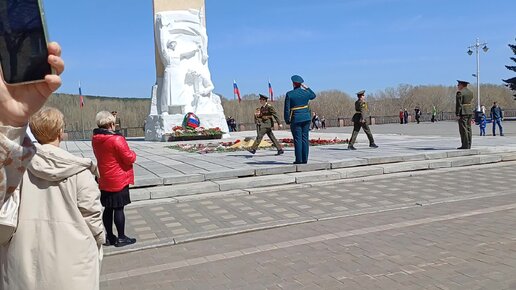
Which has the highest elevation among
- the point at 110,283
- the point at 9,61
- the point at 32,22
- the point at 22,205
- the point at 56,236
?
the point at 32,22

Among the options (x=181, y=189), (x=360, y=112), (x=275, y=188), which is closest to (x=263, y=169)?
(x=275, y=188)

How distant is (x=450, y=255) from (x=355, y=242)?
1.05 m

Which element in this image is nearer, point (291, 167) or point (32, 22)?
point (32, 22)

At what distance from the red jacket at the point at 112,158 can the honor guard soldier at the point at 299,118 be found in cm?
515

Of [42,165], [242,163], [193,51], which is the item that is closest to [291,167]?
[242,163]

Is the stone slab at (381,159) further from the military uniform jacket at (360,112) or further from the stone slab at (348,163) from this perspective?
the military uniform jacket at (360,112)

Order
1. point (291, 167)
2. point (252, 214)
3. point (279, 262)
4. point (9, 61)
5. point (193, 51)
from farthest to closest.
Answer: point (193, 51)
point (291, 167)
point (252, 214)
point (279, 262)
point (9, 61)

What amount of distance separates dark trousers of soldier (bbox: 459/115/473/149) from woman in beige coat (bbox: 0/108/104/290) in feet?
38.2

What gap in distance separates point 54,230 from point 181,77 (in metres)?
22.3

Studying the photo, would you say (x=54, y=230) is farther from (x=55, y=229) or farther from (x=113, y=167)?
(x=113, y=167)

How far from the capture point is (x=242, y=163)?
444 inches

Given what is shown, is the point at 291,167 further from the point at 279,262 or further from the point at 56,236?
the point at 56,236

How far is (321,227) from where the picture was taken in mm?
6059

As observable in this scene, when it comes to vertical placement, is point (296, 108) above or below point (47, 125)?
above
